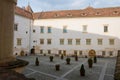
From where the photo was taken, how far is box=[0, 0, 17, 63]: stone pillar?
173 inches

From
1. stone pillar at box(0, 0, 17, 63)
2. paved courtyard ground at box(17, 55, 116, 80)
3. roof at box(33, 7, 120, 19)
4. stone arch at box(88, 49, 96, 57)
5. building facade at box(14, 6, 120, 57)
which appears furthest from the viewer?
roof at box(33, 7, 120, 19)

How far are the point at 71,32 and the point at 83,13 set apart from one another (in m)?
5.58

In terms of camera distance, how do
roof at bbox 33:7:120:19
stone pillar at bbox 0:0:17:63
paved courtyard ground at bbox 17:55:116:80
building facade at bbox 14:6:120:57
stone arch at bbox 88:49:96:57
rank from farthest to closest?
roof at bbox 33:7:120:19, building facade at bbox 14:6:120:57, stone arch at bbox 88:49:96:57, paved courtyard ground at bbox 17:55:116:80, stone pillar at bbox 0:0:17:63

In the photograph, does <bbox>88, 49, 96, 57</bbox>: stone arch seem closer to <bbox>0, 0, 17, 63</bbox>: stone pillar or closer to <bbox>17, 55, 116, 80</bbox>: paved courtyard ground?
<bbox>17, 55, 116, 80</bbox>: paved courtyard ground

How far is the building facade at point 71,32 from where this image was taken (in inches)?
1490

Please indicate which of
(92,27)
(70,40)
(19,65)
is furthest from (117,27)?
(19,65)

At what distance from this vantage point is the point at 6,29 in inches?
177

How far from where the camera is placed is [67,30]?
4091cm

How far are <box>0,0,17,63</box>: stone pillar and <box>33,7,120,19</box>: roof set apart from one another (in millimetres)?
35968

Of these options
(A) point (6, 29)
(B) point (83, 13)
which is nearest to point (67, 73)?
(A) point (6, 29)

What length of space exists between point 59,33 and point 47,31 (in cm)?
335

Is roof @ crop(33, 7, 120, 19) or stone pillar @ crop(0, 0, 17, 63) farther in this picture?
roof @ crop(33, 7, 120, 19)

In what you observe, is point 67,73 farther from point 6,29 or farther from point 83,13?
point 83,13

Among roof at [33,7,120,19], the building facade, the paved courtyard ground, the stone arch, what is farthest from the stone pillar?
roof at [33,7,120,19]
